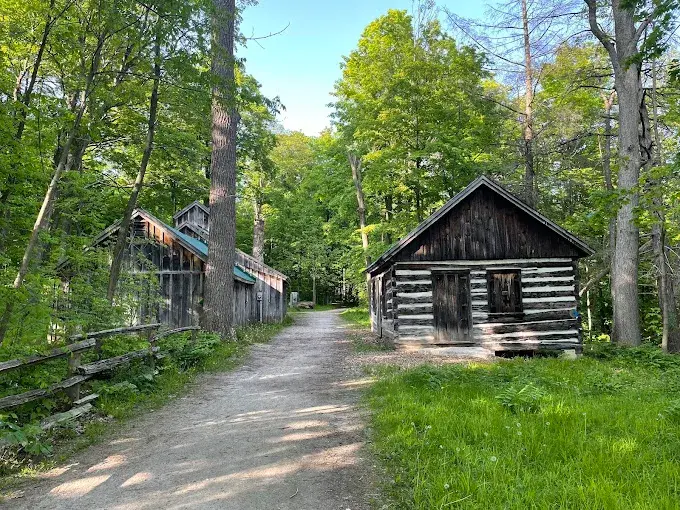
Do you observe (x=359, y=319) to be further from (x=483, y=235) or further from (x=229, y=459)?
(x=229, y=459)

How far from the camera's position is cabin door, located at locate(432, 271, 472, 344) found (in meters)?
15.2

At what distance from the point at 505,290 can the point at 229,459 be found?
42.0 ft

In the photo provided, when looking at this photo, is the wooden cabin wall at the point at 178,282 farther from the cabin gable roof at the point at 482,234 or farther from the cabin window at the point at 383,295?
the cabin gable roof at the point at 482,234

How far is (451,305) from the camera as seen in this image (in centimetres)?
1541

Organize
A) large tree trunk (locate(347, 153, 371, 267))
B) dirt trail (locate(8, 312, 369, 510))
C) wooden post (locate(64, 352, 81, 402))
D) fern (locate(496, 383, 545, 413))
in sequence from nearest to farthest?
1. dirt trail (locate(8, 312, 369, 510))
2. fern (locate(496, 383, 545, 413))
3. wooden post (locate(64, 352, 81, 402))
4. large tree trunk (locate(347, 153, 371, 267))

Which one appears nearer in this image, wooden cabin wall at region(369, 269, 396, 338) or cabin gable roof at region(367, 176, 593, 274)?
cabin gable roof at region(367, 176, 593, 274)

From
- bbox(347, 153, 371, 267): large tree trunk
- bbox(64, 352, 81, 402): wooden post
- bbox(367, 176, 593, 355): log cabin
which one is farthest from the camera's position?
bbox(347, 153, 371, 267): large tree trunk

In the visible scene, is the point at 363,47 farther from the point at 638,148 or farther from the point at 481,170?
the point at 638,148

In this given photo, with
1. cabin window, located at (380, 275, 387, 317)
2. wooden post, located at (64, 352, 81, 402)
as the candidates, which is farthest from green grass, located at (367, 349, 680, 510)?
cabin window, located at (380, 275, 387, 317)

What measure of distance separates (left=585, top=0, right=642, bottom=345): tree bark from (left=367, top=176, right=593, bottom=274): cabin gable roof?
6.17 feet

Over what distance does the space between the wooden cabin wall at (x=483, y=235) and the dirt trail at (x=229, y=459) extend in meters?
7.68

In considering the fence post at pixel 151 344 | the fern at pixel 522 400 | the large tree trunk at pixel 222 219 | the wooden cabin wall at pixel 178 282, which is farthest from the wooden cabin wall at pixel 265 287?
the fern at pixel 522 400

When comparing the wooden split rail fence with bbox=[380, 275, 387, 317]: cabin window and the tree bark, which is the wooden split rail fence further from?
the tree bark

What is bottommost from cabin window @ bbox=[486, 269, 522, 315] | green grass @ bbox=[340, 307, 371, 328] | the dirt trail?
green grass @ bbox=[340, 307, 371, 328]
